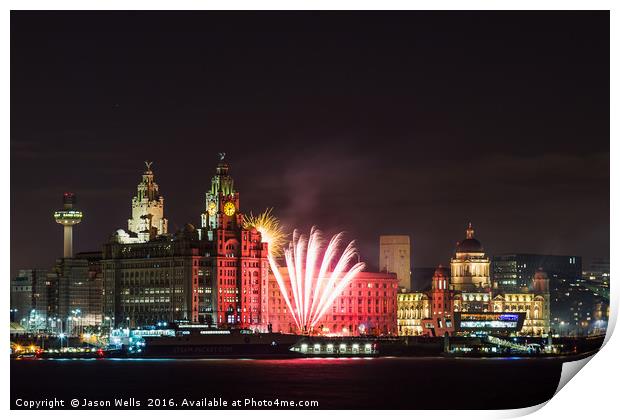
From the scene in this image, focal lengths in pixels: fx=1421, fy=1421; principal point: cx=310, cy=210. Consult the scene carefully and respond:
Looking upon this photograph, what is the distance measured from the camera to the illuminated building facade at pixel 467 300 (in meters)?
100

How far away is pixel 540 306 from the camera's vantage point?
345ft

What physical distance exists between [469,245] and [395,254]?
746 centimetres

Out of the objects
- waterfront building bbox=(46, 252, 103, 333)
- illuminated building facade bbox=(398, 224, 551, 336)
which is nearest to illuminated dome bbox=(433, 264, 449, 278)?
illuminated building facade bbox=(398, 224, 551, 336)

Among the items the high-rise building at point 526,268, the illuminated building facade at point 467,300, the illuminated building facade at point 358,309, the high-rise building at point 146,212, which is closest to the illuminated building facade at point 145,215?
the high-rise building at point 146,212

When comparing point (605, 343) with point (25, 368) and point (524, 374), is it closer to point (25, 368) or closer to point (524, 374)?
point (524, 374)

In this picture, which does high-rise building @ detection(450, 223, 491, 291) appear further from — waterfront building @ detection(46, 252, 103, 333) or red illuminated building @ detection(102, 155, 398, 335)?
waterfront building @ detection(46, 252, 103, 333)

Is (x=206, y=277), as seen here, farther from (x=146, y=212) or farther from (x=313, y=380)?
(x=313, y=380)

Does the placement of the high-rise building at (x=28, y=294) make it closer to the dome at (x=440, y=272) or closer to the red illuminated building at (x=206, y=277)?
the red illuminated building at (x=206, y=277)

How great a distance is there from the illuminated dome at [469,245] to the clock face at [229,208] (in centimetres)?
2230

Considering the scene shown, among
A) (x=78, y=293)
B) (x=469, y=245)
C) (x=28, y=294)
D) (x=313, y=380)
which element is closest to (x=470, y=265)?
(x=469, y=245)

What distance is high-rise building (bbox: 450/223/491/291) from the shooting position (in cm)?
10693

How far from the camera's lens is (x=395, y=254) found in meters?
103
